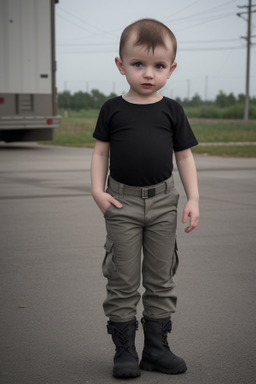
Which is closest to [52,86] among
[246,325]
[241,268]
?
[241,268]

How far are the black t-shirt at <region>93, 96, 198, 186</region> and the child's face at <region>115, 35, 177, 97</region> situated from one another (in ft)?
0.31

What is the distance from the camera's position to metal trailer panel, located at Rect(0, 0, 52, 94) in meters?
16.9

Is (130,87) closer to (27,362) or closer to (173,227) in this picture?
(173,227)

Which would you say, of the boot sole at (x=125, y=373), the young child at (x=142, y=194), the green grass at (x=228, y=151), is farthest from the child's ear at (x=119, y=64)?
the green grass at (x=228, y=151)

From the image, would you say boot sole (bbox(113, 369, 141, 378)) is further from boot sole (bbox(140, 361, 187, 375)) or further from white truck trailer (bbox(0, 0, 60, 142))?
white truck trailer (bbox(0, 0, 60, 142))

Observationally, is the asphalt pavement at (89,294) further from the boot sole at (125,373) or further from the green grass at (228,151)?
the green grass at (228,151)

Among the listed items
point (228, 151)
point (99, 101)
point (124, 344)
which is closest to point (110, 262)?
point (124, 344)

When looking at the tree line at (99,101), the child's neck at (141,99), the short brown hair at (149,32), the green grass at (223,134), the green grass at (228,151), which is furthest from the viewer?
the tree line at (99,101)

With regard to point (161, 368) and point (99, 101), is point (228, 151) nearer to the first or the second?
point (161, 368)

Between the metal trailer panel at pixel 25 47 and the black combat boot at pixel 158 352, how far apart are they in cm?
1406

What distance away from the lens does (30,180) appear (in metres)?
11.4

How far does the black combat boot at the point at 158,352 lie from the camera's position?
339cm

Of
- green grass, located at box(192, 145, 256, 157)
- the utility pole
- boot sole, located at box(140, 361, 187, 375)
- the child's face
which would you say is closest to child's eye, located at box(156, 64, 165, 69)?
the child's face

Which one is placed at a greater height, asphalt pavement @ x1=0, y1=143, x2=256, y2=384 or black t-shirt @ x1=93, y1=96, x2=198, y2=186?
black t-shirt @ x1=93, y1=96, x2=198, y2=186
